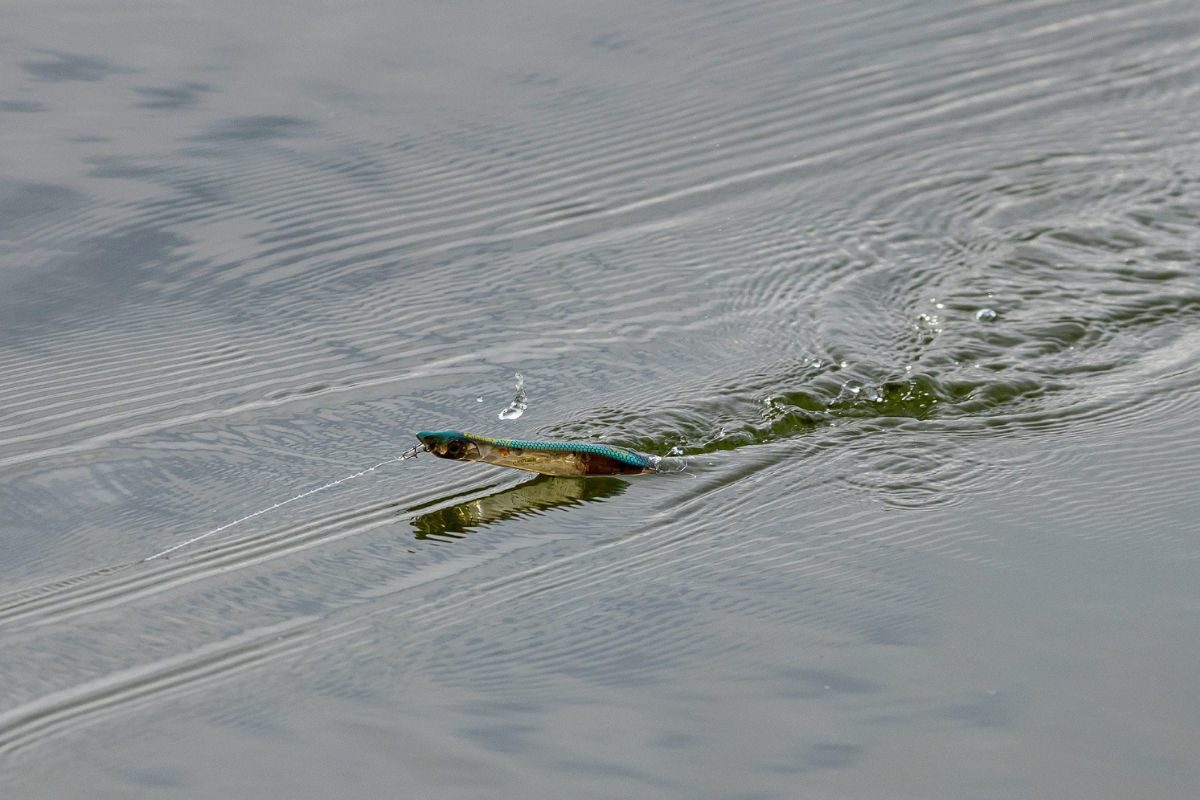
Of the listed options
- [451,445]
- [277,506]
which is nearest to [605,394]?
[451,445]

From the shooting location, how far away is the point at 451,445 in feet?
11.4

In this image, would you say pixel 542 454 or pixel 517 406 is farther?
pixel 517 406

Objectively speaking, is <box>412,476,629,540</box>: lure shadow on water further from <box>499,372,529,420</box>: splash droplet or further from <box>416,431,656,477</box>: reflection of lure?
<box>499,372,529,420</box>: splash droplet

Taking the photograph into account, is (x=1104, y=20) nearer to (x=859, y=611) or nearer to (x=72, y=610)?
(x=859, y=611)

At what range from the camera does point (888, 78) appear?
20.2ft

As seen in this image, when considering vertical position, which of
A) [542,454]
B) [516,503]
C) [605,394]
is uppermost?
[605,394]

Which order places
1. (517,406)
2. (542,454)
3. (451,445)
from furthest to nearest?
1. (517,406)
2. (542,454)
3. (451,445)

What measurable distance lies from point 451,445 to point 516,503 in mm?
Result: 230

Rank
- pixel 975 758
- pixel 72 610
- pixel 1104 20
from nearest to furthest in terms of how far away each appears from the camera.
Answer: pixel 975 758, pixel 72 610, pixel 1104 20

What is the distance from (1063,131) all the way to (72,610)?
14.4ft

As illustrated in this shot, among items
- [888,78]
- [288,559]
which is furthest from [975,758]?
[888,78]

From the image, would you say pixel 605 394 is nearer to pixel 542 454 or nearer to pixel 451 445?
pixel 542 454

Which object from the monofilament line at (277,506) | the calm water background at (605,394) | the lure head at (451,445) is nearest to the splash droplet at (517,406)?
the calm water background at (605,394)

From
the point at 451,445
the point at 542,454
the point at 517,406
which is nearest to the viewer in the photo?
the point at 451,445
